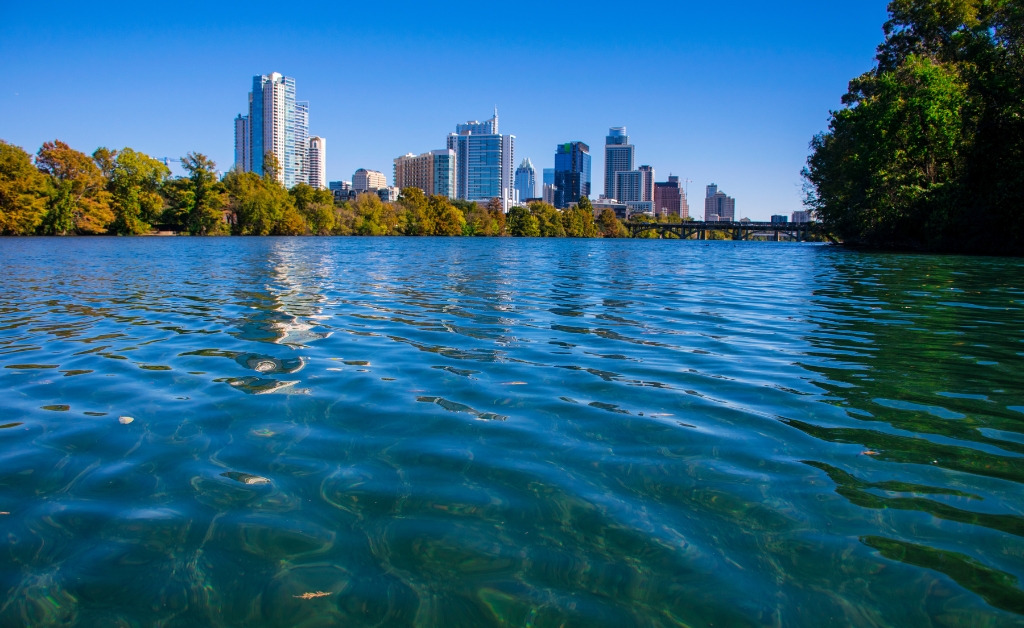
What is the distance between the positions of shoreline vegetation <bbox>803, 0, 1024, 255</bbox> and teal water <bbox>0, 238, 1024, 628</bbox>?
37.0 meters

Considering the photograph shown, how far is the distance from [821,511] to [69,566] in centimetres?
363

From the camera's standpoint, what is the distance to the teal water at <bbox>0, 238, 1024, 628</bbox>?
2.60 m

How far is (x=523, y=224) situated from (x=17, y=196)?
99109 millimetres

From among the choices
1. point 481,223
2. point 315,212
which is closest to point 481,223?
point 481,223

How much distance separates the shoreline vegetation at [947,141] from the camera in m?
36.6

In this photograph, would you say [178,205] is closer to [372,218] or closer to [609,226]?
[372,218]

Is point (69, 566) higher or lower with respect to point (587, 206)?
lower

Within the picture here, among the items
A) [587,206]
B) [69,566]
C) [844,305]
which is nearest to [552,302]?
[844,305]

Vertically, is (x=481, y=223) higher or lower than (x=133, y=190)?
lower

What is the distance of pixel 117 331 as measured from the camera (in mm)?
9047

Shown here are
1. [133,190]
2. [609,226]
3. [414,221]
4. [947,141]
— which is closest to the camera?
[947,141]

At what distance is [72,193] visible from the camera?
74.4 meters

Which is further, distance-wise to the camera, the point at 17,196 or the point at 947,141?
the point at 17,196

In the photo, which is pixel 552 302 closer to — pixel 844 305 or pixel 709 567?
pixel 844 305
